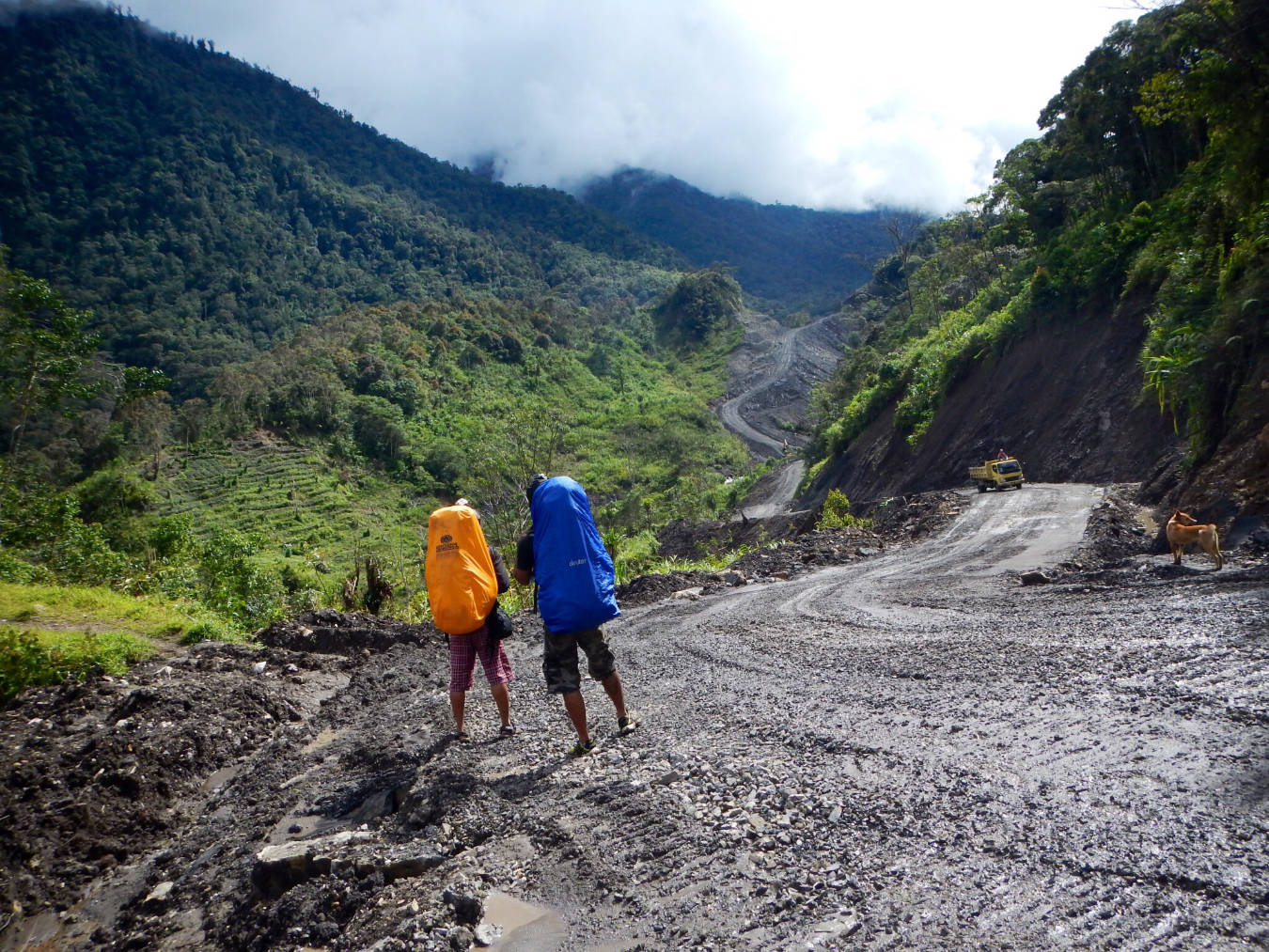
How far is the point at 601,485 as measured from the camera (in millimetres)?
50375

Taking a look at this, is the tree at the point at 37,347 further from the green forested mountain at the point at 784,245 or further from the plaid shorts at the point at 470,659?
the green forested mountain at the point at 784,245

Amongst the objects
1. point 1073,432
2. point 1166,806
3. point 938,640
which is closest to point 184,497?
point 1073,432

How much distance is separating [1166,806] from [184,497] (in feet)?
148

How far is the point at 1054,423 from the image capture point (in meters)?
22.6

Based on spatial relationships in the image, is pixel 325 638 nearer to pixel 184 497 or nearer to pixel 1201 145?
pixel 1201 145

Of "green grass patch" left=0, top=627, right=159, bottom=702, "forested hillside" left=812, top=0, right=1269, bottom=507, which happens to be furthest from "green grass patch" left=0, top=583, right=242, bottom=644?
"forested hillside" left=812, top=0, right=1269, bottom=507

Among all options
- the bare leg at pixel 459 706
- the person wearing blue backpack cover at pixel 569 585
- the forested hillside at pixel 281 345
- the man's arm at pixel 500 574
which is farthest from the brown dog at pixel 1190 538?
the forested hillside at pixel 281 345

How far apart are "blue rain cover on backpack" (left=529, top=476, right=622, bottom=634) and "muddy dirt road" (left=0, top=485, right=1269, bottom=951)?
839 millimetres

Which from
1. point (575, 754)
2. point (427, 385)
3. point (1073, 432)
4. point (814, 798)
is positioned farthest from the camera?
point (427, 385)

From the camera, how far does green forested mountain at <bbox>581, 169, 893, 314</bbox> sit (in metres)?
149

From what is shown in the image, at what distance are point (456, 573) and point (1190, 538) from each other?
799 cm

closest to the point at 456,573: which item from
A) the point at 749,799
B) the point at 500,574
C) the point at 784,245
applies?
the point at 500,574

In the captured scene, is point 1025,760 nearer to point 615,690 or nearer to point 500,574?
point 615,690

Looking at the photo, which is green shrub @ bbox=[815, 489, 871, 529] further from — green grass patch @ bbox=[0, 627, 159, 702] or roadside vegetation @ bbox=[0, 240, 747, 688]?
green grass patch @ bbox=[0, 627, 159, 702]
